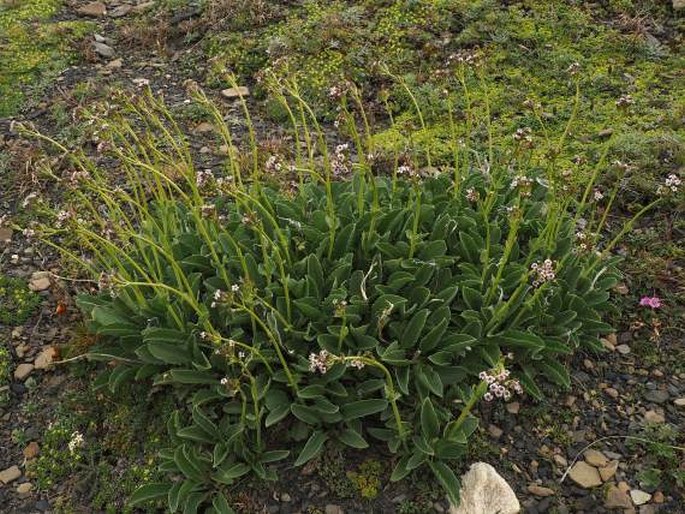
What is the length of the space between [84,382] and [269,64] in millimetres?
3783


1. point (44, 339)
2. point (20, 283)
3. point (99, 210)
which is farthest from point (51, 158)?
point (44, 339)

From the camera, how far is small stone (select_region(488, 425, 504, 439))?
400cm

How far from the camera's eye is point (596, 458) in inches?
154

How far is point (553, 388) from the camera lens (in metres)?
4.17

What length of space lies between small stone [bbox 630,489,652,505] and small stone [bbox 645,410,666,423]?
0.45 meters

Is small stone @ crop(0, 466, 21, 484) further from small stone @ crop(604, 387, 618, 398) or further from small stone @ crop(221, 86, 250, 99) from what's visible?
small stone @ crop(221, 86, 250, 99)

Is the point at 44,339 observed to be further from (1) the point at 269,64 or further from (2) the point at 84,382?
(1) the point at 269,64

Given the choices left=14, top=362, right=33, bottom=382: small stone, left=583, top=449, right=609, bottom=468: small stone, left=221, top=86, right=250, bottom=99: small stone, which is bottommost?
left=14, top=362, right=33, bottom=382: small stone

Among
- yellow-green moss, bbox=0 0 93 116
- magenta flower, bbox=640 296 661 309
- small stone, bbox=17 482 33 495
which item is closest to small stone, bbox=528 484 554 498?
magenta flower, bbox=640 296 661 309

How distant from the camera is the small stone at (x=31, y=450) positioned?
4.19 metres

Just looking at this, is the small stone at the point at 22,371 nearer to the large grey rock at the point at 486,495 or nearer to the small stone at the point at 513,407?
the large grey rock at the point at 486,495

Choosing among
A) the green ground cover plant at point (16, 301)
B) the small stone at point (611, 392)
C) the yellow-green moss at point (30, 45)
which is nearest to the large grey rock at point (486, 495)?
the small stone at point (611, 392)

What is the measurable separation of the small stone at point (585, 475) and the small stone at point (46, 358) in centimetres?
312

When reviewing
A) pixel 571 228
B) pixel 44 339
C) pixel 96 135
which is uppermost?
pixel 96 135
